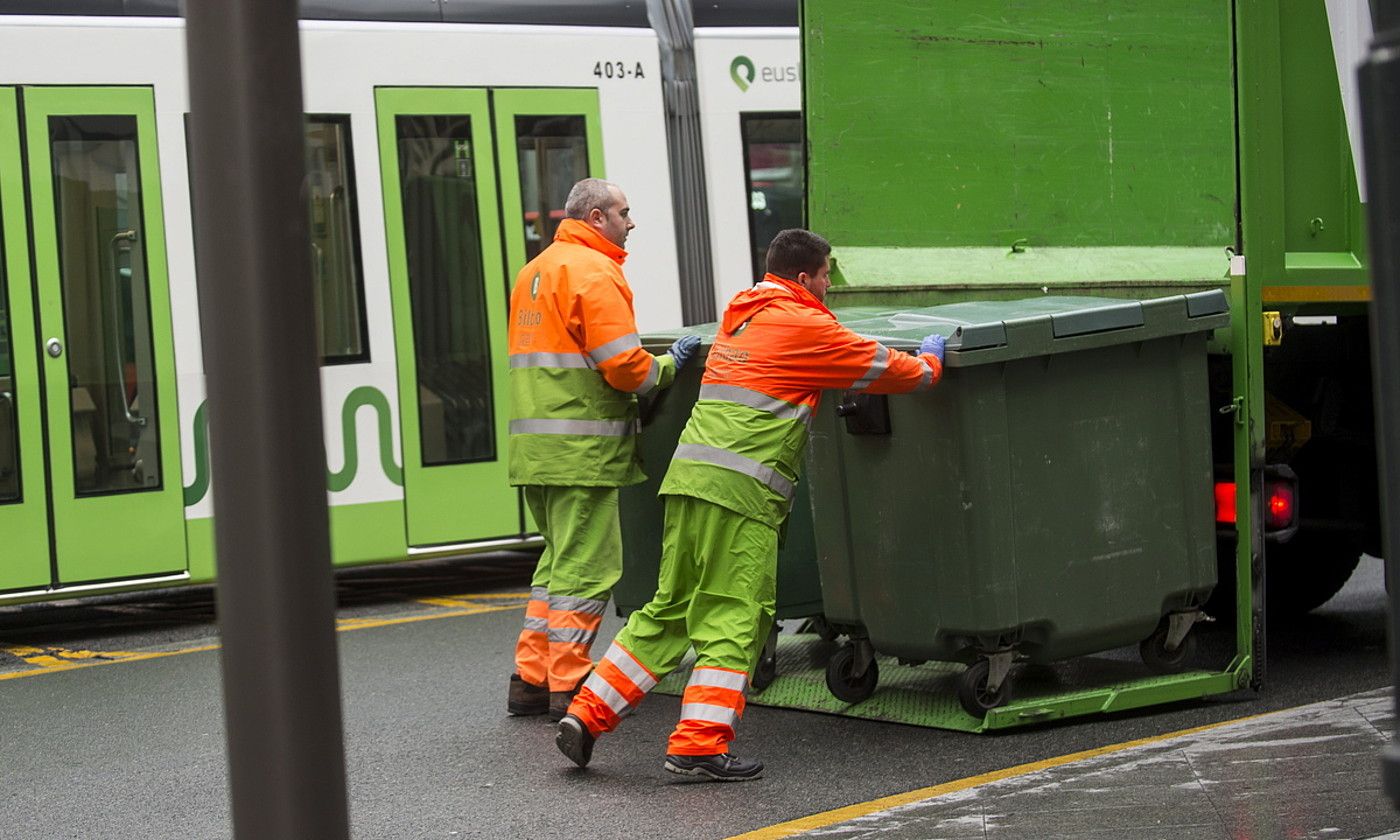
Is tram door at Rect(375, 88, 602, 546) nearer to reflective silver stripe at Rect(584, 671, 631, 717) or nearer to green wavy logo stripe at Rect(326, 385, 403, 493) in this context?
green wavy logo stripe at Rect(326, 385, 403, 493)

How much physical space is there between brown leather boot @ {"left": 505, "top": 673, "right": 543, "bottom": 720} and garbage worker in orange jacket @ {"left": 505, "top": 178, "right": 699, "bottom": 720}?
0.62 ft

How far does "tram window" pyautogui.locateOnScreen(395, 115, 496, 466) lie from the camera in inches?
358

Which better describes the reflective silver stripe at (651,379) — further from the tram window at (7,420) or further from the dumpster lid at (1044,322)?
the tram window at (7,420)

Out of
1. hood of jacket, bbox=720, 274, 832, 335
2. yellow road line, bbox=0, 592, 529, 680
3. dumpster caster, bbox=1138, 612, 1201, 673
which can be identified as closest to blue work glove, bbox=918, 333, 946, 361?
hood of jacket, bbox=720, 274, 832, 335

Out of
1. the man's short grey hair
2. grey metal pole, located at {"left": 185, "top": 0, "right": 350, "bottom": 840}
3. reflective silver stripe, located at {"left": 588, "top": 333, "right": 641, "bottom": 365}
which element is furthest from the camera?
the man's short grey hair

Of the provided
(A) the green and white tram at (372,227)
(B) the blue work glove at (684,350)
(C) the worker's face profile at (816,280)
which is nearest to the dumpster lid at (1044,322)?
(C) the worker's face profile at (816,280)

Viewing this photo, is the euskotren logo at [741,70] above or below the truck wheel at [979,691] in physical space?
above

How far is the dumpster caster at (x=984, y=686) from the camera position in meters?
5.84

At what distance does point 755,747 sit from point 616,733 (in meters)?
0.54

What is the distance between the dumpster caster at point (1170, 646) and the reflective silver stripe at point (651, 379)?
1860mm

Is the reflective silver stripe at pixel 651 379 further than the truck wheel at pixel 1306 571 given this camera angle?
No

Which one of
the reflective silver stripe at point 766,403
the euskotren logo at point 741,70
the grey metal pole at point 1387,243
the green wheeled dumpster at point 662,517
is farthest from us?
the euskotren logo at point 741,70

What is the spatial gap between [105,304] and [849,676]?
411 cm

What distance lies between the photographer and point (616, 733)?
623 centimetres
